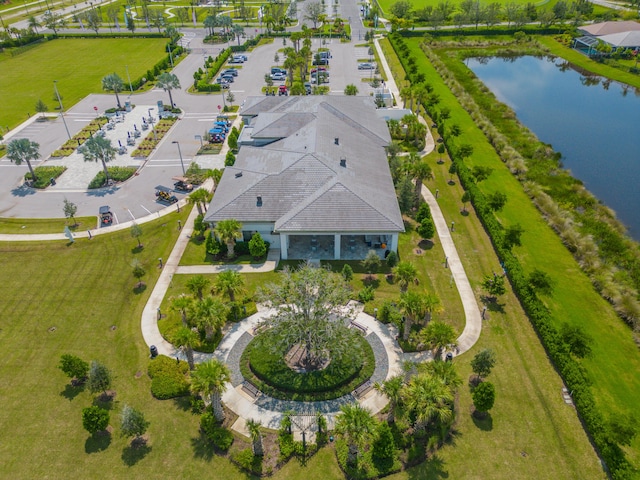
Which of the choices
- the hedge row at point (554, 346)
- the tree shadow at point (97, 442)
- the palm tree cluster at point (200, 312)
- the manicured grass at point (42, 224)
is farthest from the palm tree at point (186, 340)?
the hedge row at point (554, 346)

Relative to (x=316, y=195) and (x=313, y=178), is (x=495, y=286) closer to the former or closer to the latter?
(x=316, y=195)

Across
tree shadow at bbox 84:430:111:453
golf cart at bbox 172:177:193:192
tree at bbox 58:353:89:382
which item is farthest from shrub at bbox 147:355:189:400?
golf cart at bbox 172:177:193:192

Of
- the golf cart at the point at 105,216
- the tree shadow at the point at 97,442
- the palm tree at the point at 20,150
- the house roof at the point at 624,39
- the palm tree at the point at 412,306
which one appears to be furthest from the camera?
the house roof at the point at 624,39

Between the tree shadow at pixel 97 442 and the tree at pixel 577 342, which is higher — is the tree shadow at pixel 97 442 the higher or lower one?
the lower one

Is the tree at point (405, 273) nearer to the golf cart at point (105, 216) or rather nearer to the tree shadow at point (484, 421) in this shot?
the tree shadow at point (484, 421)

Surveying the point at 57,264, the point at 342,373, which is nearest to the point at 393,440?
the point at 342,373

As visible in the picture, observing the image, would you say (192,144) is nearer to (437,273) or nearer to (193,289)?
(193,289)

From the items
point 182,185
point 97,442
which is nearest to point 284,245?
point 182,185
